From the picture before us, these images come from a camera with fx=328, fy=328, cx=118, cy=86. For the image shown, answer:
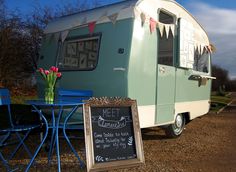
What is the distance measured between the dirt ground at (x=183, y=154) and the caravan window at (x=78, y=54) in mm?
1518

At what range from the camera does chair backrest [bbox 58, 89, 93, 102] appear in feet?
15.4

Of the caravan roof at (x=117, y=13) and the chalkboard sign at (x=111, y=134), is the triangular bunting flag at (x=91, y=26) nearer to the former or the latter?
the caravan roof at (x=117, y=13)

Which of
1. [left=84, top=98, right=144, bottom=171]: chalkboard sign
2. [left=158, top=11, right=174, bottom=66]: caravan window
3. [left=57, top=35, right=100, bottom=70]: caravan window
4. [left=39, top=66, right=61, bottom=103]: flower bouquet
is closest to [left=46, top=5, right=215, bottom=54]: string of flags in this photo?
[left=57, top=35, right=100, bottom=70]: caravan window

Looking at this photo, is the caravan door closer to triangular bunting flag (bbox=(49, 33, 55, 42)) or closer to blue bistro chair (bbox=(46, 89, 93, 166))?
blue bistro chair (bbox=(46, 89, 93, 166))

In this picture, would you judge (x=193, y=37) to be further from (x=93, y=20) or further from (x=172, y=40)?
(x=93, y=20)

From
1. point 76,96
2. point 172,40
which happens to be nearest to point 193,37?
point 172,40

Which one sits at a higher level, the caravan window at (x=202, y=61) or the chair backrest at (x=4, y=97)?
the caravan window at (x=202, y=61)

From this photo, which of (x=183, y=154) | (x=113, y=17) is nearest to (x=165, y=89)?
(x=183, y=154)

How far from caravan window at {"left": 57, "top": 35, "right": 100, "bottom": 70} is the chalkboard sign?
1397 millimetres

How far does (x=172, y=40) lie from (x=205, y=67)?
2448mm

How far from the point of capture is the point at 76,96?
4930 mm

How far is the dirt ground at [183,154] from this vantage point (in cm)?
487

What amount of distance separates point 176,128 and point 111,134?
3091 mm

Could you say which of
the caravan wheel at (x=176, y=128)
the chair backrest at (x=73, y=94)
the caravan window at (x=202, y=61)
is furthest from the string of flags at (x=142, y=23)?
the caravan window at (x=202, y=61)
